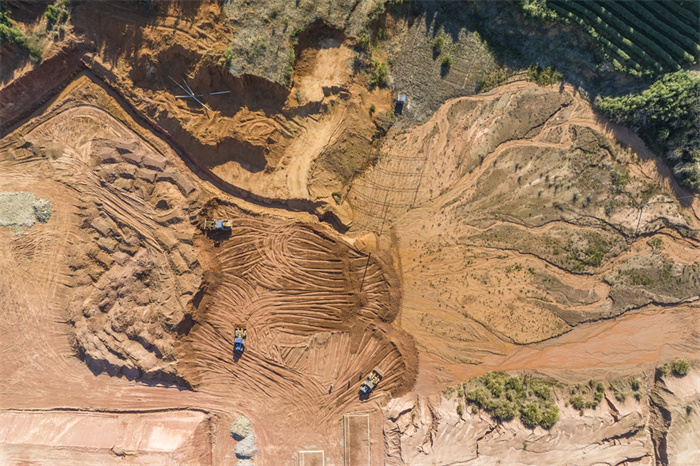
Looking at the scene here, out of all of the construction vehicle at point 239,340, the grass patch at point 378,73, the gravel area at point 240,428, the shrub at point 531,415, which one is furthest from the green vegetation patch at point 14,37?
the shrub at point 531,415

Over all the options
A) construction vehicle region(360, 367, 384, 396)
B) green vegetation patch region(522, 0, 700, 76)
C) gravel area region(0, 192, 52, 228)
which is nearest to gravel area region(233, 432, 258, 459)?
construction vehicle region(360, 367, 384, 396)

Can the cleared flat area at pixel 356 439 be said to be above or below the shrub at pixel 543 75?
below

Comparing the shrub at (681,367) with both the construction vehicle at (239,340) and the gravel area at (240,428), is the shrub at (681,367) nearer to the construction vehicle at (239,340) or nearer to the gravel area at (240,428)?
the gravel area at (240,428)

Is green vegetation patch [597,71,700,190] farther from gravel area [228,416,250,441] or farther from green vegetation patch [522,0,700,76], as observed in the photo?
gravel area [228,416,250,441]

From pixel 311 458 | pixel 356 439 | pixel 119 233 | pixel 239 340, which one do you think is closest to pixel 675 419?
pixel 356 439

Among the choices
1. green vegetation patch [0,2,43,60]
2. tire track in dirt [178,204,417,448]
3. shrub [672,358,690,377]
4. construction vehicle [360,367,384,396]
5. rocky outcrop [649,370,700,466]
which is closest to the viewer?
green vegetation patch [0,2,43,60]

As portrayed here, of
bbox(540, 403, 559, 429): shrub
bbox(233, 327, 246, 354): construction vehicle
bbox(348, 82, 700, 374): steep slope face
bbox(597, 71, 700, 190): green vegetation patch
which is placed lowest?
bbox(540, 403, 559, 429): shrub
